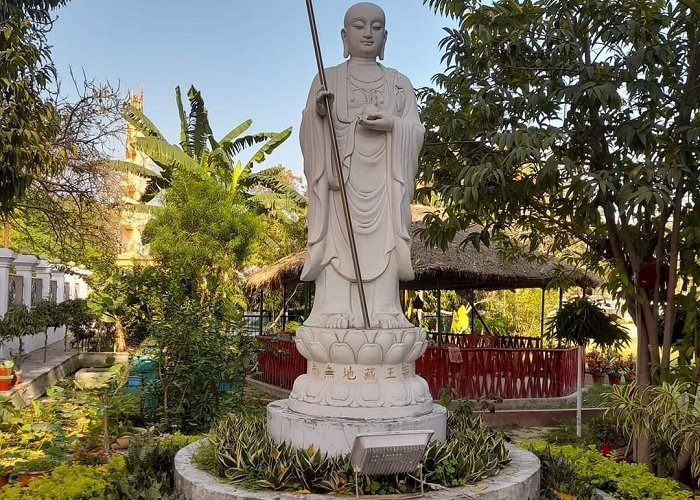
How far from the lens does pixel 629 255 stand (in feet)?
22.9

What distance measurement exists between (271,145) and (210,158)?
176 cm

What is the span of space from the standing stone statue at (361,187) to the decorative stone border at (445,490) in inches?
49.0

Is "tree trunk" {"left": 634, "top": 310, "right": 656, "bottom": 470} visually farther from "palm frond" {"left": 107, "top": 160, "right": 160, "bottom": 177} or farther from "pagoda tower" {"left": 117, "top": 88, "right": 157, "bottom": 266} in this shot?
"palm frond" {"left": 107, "top": 160, "right": 160, "bottom": 177}

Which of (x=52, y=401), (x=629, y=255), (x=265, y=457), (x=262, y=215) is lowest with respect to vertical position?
(x=52, y=401)

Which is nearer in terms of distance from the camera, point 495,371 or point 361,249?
point 361,249

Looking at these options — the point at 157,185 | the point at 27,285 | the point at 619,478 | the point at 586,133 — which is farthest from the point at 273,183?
the point at 619,478

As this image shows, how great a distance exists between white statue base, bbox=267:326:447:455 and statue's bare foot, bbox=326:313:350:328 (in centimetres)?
11

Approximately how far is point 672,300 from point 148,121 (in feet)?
51.4

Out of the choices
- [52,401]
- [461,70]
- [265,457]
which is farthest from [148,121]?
[265,457]


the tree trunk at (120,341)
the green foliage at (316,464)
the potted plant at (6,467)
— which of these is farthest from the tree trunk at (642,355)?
the tree trunk at (120,341)

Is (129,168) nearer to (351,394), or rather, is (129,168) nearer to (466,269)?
(466,269)

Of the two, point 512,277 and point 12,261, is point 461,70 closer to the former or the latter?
point 512,277

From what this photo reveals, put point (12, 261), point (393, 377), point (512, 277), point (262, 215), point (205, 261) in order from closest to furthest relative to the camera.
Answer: point (393, 377) < point (512, 277) < point (12, 261) < point (205, 261) < point (262, 215)

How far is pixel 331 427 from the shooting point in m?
4.43
